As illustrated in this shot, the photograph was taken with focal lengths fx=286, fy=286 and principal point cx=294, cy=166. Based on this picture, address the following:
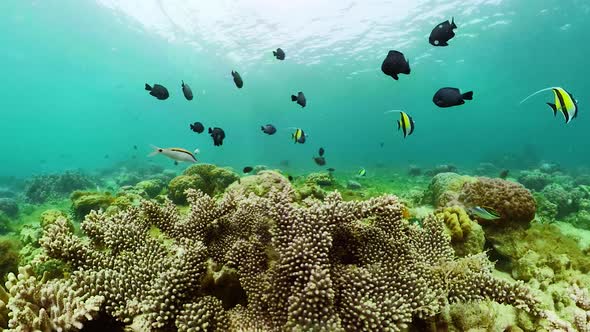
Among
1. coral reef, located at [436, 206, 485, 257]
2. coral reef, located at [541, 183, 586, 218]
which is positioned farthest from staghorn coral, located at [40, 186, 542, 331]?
coral reef, located at [541, 183, 586, 218]

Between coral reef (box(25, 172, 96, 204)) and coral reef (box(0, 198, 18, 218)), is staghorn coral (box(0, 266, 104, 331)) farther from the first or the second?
coral reef (box(25, 172, 96, 204))

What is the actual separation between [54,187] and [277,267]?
83.0 ft

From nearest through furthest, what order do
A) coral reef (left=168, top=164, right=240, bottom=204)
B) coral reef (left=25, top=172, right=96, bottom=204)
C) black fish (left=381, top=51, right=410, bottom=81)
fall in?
black fish (left=381, top=51, right=410, bottom=81)
coral reef (left=168, top=164, right=240, bottom=204)
coral reef (left=25, top=172, right=96, bottom=204)

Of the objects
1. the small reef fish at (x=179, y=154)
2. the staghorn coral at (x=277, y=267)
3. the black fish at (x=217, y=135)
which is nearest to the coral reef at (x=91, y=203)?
the black fish at (x=217, y=135)

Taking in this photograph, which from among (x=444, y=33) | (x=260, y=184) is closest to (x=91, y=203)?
(x=260, y=184)

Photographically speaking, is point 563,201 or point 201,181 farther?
point 563,201

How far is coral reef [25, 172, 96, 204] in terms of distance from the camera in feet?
66.6

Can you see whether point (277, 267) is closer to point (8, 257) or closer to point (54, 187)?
point (8, 257)

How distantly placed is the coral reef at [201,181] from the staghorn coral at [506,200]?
6888mm

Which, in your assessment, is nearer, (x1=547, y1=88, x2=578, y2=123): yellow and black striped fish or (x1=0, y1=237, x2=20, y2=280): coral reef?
(x1=547, y1=88, x2=578, y2=123): yellow and black striped fish

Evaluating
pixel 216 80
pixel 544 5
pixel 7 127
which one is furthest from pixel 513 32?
pixel 7 127

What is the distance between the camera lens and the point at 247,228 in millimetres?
3842

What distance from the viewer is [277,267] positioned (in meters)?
3.10

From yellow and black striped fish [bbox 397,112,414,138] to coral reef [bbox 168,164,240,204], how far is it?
6161 millimetres
